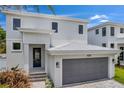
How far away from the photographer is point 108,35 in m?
12.7

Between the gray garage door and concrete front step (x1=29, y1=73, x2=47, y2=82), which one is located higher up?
the gray garage door

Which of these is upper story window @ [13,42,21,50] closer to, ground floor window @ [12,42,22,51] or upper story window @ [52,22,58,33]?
ground floor window @ [12,42,22,51]

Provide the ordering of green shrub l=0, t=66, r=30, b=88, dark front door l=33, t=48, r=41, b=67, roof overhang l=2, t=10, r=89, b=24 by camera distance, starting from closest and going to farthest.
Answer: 1. green shrub l=0, t=66, r=30, b=88
2. roof overhang l=2, t=10, r=89, b=24
3. dark front door l=33, t=48, r=41, b=67

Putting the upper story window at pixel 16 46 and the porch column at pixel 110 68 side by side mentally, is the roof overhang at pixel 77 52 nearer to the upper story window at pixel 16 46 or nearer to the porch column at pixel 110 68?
the porch column at pixel 110 68

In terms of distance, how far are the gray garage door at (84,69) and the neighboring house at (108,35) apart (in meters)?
2.76

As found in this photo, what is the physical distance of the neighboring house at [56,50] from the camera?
8953 mm

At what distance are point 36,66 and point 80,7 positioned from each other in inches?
267

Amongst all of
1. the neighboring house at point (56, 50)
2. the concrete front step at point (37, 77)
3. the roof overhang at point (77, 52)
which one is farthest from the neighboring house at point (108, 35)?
the concrete front step at point (37, 77)

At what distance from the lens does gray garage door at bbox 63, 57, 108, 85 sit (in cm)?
902

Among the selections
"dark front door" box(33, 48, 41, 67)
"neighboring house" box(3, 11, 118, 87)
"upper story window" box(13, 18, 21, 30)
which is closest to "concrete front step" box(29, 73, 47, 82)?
"neighboring house" box(3, 11, 118, 87)

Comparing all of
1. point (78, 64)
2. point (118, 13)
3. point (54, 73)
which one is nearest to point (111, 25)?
point (118, 13)
